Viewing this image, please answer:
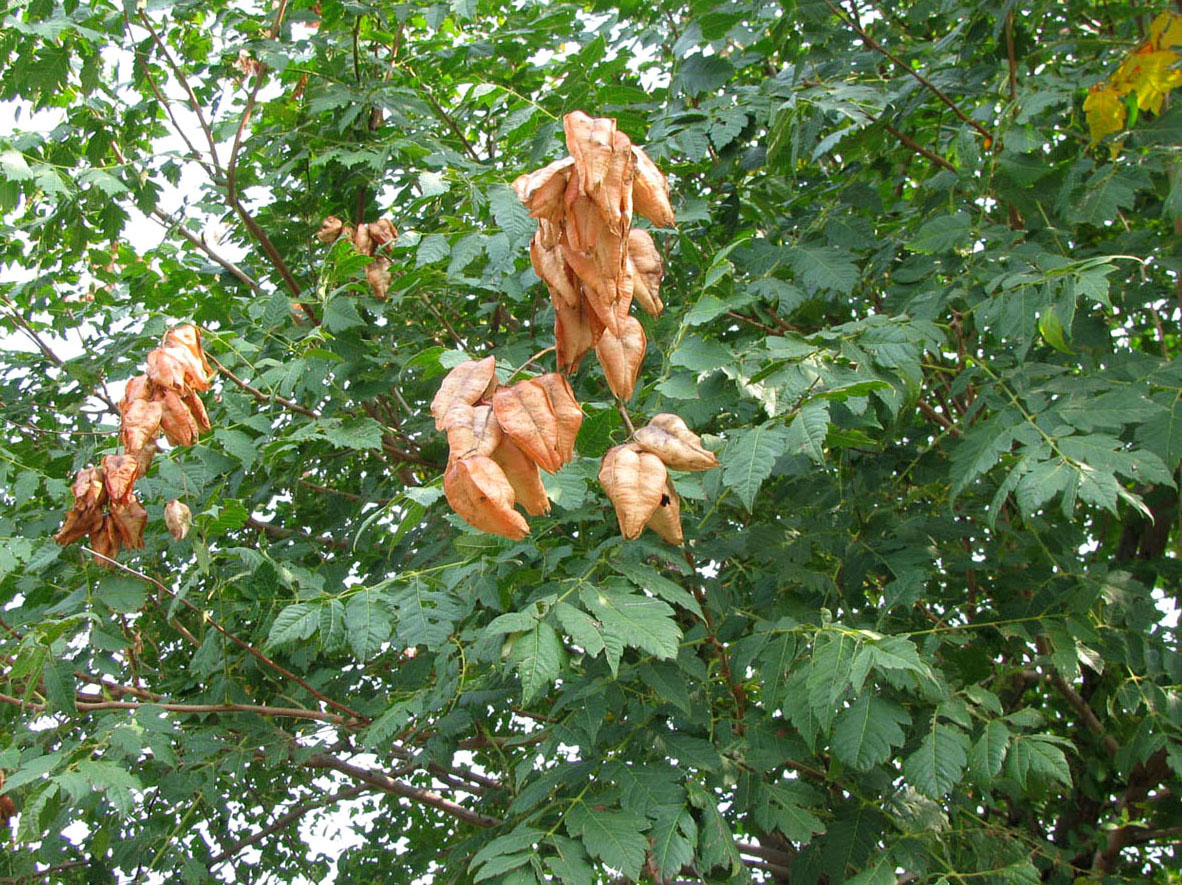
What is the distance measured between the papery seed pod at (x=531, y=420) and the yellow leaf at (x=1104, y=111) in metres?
1.77

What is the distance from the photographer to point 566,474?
1.74 meters

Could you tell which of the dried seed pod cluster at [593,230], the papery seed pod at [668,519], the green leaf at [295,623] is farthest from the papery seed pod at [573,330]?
the green leaf at [295,623]

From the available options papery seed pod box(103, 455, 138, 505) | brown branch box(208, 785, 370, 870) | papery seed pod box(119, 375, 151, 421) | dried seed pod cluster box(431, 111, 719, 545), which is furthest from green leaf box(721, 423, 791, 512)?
brown branch box(208, 785, 370, 870)

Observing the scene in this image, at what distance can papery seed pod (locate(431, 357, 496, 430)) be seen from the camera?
50.4 inches

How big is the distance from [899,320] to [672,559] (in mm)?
634

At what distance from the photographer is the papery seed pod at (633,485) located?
1349 mm

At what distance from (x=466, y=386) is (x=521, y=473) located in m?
0.13

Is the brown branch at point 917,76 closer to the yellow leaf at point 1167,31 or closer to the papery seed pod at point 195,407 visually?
the yellow leaf at point 1167,31

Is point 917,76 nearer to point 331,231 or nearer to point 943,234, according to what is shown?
point 943,234

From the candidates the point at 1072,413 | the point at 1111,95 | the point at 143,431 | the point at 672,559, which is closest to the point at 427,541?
the point at 143,431

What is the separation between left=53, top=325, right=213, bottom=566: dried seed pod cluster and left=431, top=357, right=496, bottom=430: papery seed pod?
111 centimetres

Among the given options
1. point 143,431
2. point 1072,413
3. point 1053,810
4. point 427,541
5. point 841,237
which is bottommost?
point 1053,810

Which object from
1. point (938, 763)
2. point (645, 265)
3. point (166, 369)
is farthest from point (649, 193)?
point (166, 369)

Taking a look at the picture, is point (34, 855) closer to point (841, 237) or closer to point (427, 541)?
point (427, 541)
